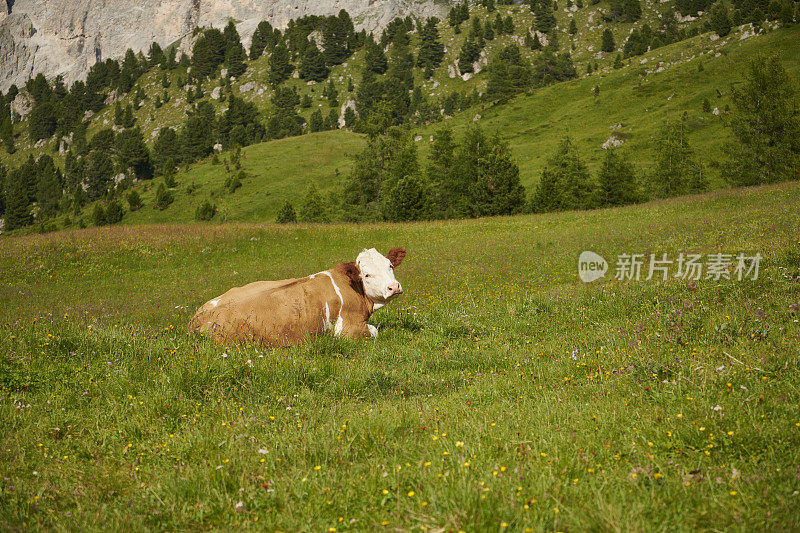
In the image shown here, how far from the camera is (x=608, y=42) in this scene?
182375 mm

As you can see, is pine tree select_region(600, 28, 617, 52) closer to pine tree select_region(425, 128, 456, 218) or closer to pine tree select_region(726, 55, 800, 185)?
pine tree select_region(726, 55, 800, 185)

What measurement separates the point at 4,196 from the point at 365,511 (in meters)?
187

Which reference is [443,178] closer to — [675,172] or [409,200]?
[409,200]

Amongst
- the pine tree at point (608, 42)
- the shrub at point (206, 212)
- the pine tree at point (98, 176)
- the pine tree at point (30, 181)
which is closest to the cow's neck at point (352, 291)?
A: the shrub at point (206, 212)

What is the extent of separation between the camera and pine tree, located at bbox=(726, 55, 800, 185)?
1619 inches

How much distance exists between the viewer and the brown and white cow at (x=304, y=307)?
7836mm

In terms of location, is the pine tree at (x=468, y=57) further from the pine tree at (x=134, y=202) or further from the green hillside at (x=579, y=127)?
the pine tree at (x=134, y=202)

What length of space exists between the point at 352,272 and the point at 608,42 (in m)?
214

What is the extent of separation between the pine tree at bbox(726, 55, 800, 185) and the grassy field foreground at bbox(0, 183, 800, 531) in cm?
4209

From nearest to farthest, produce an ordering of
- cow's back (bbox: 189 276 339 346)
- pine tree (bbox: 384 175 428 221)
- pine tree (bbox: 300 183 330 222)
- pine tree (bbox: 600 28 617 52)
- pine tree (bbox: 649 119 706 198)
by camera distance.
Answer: cow's back (bbox: 189 276 339 346) → pine tree (bbox: 384 175 428 221) → pine tree (bbox: 649 119 706 198) → pine tree (bbox: 300 183 330 222) → pine tree (bbox: 600 28 617 52)

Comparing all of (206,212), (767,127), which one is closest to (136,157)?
(206,212)

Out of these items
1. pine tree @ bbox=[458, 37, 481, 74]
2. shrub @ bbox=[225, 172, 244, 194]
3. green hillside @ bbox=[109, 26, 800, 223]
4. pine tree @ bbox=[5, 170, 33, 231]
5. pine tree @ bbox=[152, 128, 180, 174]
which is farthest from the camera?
pine tree @ bbox=[458, 37, 481, 74]

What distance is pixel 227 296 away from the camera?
8.65 metres

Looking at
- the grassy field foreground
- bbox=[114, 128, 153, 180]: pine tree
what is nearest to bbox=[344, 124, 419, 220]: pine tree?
the grassy field foreground
